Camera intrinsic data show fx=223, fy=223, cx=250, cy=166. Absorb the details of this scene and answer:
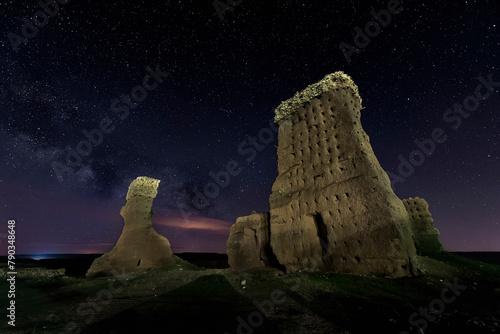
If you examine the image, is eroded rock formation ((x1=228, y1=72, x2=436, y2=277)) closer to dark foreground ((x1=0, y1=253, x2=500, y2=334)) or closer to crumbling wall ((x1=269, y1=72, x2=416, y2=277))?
crumbling wall ((x1=269, y1=72, x2=416, y2=277))

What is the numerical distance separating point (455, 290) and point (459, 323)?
323 cm

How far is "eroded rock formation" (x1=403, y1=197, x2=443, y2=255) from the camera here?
745 inches

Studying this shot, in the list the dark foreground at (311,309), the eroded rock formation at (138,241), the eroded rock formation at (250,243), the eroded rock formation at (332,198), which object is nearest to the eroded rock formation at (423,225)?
the dark foreground at (311,309)

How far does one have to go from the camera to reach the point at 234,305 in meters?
6.52

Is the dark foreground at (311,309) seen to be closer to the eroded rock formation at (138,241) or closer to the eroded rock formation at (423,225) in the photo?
the eroded rock formation at (423,225)

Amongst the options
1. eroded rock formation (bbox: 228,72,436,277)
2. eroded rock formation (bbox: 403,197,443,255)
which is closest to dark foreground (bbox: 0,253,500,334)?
eroded rock formation (bbox: 228,72,436,277)

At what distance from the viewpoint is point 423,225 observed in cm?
1939

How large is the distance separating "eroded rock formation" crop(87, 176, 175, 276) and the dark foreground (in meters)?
14.5

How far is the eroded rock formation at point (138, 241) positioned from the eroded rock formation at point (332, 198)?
1154 cm

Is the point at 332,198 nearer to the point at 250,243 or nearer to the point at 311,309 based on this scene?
the point at 311,309

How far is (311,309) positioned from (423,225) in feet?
63.5

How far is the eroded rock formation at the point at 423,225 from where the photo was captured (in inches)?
745

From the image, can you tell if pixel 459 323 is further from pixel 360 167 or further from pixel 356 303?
pixel 360 167

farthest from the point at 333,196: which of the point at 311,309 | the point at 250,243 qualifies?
the point at 250,243
